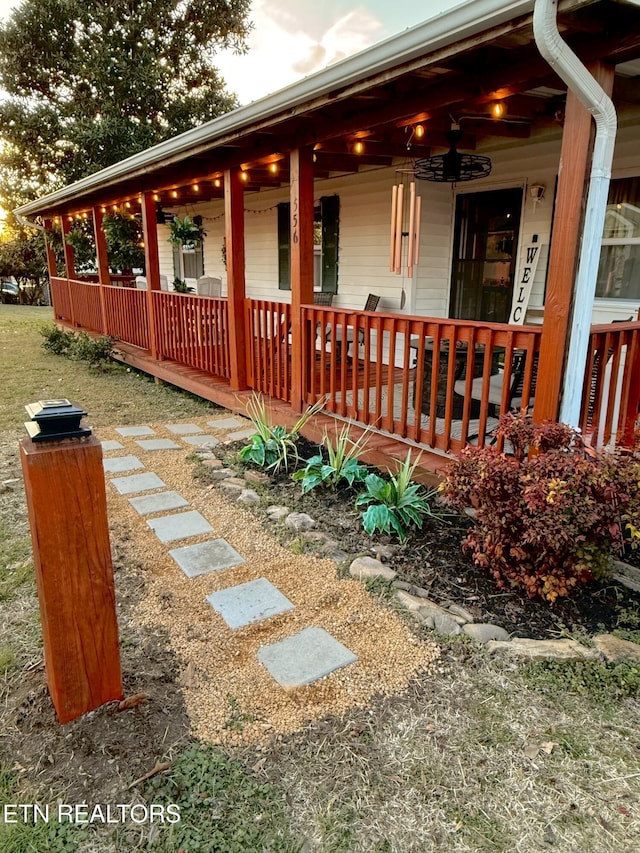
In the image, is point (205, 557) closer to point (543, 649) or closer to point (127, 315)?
point (543, 649)

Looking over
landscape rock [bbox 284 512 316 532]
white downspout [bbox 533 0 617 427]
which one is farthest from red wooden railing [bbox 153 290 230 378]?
white downspout [bbox 533 0 617 427]

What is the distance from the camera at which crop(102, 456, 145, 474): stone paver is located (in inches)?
170

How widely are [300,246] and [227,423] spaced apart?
190cm

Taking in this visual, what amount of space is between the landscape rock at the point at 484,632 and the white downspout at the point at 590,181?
1109 mm

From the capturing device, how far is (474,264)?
6207 millimetres

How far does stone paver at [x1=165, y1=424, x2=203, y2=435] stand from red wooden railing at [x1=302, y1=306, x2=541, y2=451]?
1.20 meters

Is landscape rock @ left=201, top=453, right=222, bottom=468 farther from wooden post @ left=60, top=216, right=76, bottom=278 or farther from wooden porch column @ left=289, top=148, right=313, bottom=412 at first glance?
wooden post @ left=60, top=216, right=76, bottom=278

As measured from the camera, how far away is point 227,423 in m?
5.59

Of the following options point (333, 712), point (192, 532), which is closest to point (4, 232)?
point (192, 532)

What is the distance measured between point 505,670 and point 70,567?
1622mm

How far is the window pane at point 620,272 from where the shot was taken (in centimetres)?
461

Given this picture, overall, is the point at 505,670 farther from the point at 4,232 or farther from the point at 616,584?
the point at 4,232

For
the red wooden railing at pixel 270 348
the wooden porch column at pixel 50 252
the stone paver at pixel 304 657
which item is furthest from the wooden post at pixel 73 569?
the wooden porch column at pixel 50 252

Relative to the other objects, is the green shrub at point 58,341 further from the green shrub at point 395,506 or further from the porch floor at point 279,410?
the green shrub at point 395,506
